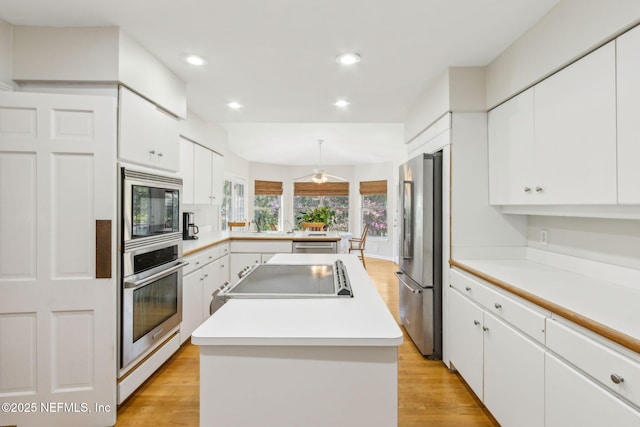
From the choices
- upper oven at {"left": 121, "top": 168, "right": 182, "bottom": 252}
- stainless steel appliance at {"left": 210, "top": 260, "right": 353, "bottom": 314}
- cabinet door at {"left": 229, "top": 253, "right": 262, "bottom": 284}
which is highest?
upper oven at {"left": 121, "top": 168, "right": 182, "bottom": 252}

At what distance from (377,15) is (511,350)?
6.31 feet

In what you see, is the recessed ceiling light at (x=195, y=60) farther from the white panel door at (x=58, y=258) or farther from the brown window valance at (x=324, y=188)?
the brown window valance at (x=324, y=188)

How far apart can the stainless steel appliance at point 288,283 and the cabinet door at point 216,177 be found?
8.50 feet

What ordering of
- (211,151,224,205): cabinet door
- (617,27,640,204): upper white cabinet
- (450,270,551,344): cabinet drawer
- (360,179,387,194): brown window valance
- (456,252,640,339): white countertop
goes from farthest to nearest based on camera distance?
(360,179,387,194): brown window valance < (211,151,224,205): cabinet door < (450,270,551,344): cabinet drawer < (617,27,640,204): upper white cabinet < (456,252,640,339): white countertop

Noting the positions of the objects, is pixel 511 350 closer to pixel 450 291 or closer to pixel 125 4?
pixel 450 291

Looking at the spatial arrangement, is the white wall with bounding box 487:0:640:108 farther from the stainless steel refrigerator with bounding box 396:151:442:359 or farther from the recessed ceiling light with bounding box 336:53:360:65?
the recessed ceiling light with bounding box 336:53:360:65

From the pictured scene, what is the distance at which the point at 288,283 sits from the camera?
1577 millimetres

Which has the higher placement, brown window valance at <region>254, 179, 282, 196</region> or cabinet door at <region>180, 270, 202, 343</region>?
brown window valance at <region>254, 179, 282, 196</region>

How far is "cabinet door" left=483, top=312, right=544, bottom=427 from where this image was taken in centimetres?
144

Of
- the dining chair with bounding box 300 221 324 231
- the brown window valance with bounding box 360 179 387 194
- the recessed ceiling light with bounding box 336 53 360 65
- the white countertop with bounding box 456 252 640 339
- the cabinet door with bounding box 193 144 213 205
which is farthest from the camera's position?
the brown window valance with bounding box 360 179 387 194

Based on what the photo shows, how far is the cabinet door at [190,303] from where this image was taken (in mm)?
2816

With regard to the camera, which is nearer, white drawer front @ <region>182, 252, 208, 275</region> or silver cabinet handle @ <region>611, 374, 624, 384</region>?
silver cabinet handle @ <region>611, 374, 624, 384</region>

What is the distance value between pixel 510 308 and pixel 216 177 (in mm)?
3720

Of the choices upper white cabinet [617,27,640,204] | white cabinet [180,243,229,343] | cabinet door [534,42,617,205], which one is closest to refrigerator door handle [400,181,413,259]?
cabinet door [534,42,617,205]
